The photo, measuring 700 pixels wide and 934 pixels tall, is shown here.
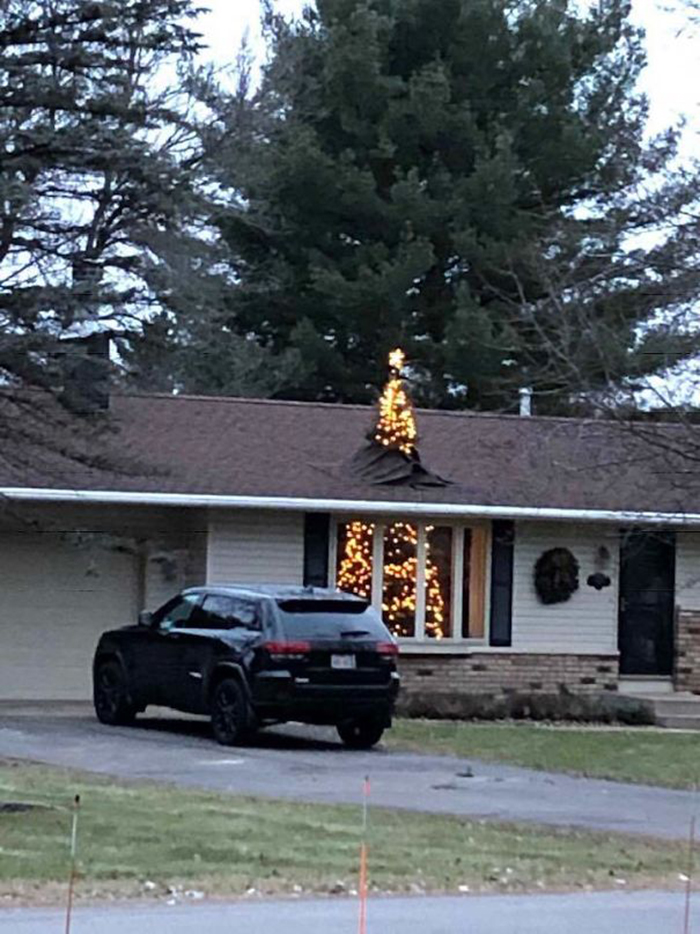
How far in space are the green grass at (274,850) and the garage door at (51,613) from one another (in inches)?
429

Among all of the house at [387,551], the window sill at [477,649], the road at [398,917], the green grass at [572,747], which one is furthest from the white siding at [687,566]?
the road at [398,917]

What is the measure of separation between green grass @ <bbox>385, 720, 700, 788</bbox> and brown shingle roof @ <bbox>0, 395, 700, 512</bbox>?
3353 mm

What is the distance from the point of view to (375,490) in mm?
27719

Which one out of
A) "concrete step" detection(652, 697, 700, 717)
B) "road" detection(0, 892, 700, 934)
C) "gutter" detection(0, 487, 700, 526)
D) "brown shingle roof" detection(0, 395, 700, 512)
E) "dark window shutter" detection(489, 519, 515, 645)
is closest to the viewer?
"road" detection(0, 892, 700, 934)

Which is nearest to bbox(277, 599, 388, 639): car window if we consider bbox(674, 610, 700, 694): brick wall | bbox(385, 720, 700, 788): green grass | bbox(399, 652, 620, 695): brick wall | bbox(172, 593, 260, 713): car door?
bbox(172, 593, 260, 713): car door

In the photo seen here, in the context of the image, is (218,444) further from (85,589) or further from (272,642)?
(272,642)

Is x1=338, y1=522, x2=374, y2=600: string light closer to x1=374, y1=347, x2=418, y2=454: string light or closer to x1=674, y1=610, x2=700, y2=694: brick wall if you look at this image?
x1=374, y1=347, x2=418, y2=454: string light

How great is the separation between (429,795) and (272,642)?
4.08 m

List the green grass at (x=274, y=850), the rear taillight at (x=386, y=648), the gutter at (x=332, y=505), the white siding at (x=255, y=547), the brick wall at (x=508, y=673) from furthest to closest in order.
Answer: the brick wall at (x=508, y=673) < the white siding at (x=255, y=547) < the gutter at (x=332, y=505) < the rear taillight at (x=386, y=648) < the green grass at (x=274, y=850)

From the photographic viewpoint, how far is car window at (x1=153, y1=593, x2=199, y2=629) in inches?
896

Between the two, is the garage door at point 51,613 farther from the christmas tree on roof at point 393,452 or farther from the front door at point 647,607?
the front door at point 647,607

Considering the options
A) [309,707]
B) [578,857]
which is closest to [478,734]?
[309,707]

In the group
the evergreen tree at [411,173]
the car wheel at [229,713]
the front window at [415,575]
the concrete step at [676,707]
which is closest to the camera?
the car wheel at [229,713]

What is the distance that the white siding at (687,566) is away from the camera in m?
29.2
